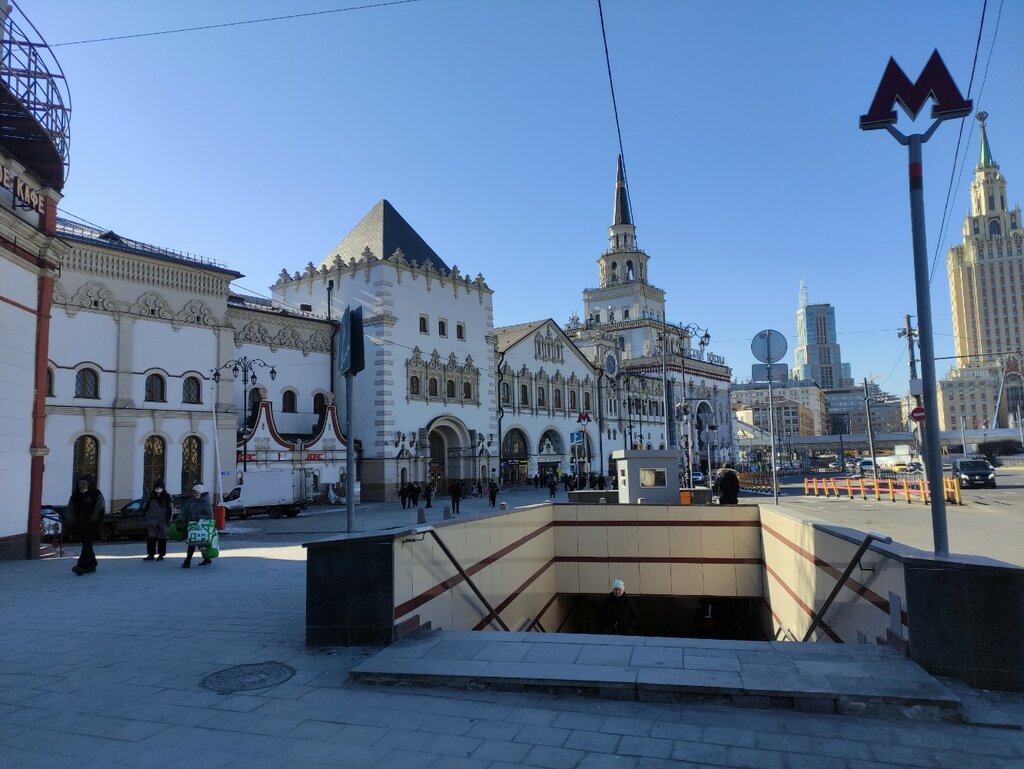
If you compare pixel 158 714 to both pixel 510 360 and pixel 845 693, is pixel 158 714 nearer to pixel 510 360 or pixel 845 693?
pixel 845 693

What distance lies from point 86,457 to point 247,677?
2593 centimetres

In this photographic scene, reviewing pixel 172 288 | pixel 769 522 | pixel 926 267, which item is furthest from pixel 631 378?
pixel 926 267

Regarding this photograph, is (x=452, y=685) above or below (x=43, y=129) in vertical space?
below

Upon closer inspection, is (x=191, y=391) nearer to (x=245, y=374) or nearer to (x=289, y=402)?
(x=245, y=374)

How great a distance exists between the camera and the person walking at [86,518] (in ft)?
40.0

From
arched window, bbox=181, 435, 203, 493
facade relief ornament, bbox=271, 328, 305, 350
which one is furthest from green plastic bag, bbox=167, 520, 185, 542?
facade relief ornament, bbox=271, 328, 305, 350

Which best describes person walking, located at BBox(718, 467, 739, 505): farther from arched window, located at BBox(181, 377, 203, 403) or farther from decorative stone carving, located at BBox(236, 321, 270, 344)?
decorative stone carving, located at BBox(236, 321, 270, 344)

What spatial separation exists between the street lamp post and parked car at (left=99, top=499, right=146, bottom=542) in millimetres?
7833

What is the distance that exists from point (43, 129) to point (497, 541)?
1402 cm

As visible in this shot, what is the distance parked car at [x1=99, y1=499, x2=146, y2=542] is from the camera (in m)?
23.0

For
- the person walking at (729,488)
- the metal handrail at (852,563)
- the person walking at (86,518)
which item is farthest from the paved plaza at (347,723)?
the person walking at (729,488)

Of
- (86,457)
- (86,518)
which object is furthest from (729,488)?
(86,457)

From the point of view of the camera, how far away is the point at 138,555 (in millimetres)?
16391

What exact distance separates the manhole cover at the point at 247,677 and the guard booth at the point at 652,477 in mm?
13799
